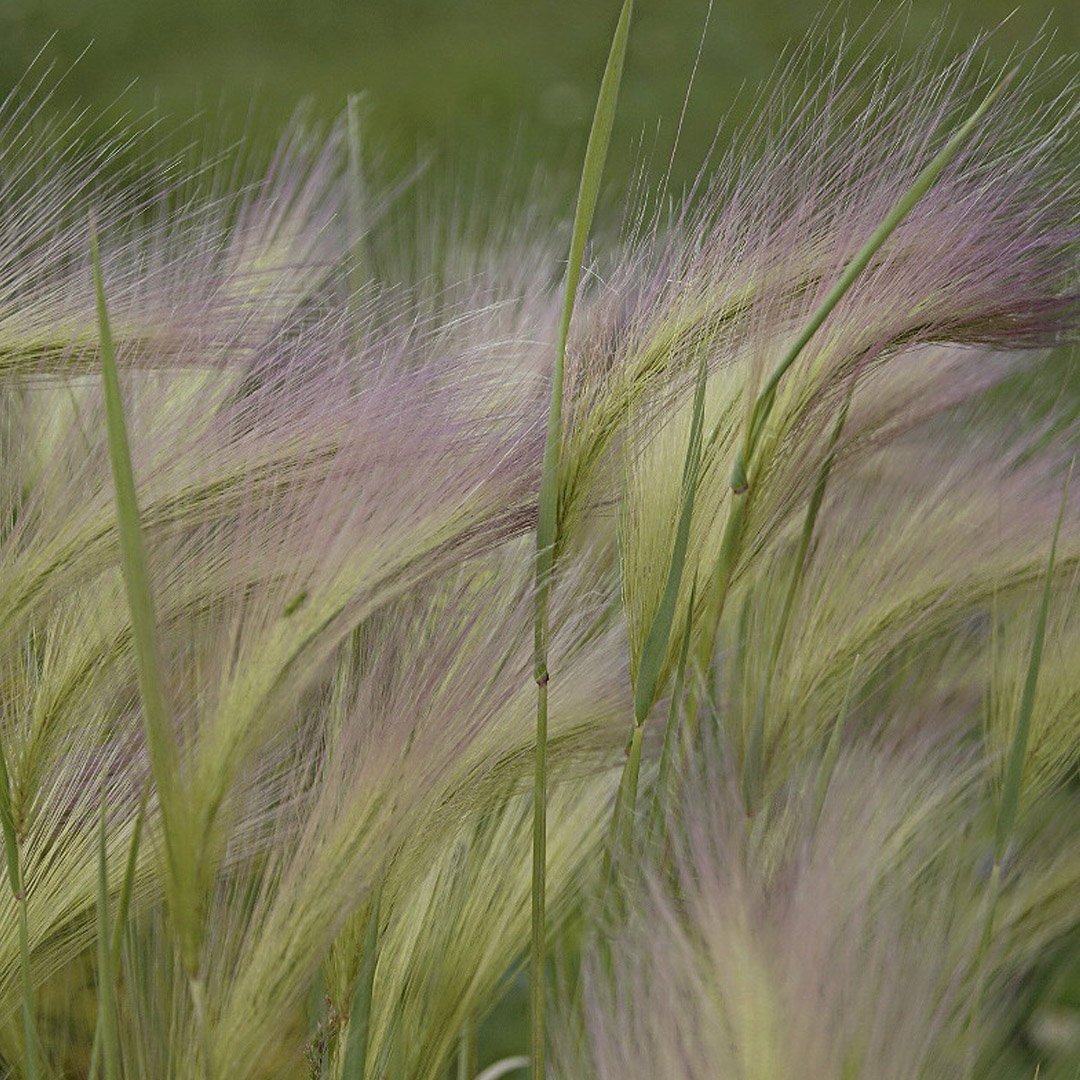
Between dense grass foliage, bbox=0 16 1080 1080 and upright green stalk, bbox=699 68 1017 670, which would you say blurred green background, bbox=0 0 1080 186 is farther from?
upright green stalk, bbox=699 68 1017 670

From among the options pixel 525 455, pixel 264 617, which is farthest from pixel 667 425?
pixel 264 617

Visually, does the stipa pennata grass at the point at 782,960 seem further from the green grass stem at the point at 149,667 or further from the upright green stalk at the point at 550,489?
the green grass stem at the point at 149,667

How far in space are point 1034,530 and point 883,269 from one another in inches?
6.1

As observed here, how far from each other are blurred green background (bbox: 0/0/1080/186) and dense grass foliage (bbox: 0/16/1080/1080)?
7.61 feet

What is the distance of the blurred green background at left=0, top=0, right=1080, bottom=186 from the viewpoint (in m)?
3.01

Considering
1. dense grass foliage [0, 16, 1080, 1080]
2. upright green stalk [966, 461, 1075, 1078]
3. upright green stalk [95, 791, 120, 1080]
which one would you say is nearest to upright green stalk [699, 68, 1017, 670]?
dense grass foliage [0, 16, 1080, 1080]

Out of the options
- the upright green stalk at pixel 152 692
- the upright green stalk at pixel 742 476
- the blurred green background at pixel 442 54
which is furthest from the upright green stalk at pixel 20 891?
the blurred green background at pixel 442 54

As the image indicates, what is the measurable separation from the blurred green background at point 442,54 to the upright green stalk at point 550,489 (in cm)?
246

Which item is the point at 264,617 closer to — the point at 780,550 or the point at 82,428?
the point at 82,428

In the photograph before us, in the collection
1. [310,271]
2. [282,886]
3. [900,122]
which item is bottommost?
[282,886]

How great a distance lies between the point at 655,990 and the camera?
43cm

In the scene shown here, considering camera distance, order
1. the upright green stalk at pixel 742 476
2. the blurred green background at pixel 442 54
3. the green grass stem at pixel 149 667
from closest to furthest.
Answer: the green grass stem at pixel 149 667, the upright green stalk at pixel 742 476, the blurred green background at pixel 442 54

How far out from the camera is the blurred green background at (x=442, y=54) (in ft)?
9.86

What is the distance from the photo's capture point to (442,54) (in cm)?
333
